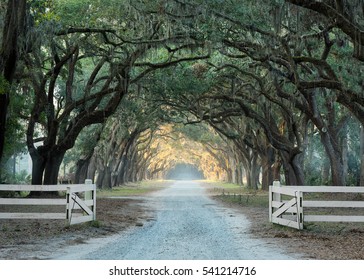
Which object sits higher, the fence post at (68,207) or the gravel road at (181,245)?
the fence post at (68,207)

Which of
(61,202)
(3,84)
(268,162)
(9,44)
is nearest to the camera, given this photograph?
(61,202)

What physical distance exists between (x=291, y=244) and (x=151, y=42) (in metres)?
9.82

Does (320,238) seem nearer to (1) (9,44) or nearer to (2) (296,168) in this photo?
(1) (9,44)

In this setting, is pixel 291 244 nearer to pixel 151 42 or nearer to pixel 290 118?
pixel 151 42

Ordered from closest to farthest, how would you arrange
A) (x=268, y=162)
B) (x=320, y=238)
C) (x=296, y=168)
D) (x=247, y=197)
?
1. (x=320, y=238)
2. (x=296, y=168)
3. (x=247, y=197)
4. (x=268, y=162)

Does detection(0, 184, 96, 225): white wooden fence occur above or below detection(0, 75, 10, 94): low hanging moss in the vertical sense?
below

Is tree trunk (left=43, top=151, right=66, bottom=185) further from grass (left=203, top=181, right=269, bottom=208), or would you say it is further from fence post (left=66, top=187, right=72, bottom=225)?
fence post (left=66, top=187, right=72, bottom=225)

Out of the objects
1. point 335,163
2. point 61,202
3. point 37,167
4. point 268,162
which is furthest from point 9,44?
point 268,162

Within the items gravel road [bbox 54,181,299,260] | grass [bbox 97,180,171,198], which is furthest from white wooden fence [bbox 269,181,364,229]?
grass [bbox 97,180,171,198]

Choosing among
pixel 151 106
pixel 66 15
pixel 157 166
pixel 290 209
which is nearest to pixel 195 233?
pixel 290 209

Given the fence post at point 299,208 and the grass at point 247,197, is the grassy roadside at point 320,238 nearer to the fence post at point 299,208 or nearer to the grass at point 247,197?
the fence post at point 299,208

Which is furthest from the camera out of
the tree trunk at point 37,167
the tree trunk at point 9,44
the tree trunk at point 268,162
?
the tree trunk at point 268,162

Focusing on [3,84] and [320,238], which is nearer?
[320,238]

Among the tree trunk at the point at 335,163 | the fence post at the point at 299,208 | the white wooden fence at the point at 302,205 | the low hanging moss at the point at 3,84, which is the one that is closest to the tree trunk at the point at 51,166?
the low hanging moss at the point at 3,84
